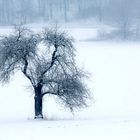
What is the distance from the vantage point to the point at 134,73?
177ft

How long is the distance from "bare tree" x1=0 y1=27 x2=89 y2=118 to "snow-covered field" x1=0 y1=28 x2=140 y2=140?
1.68 meters

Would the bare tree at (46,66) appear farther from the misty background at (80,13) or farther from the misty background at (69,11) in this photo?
the misty background at (69,11)

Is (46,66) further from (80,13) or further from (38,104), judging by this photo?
(80,13)

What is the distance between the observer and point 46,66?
30.2 metres

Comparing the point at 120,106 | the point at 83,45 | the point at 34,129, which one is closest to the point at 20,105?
the point at 120,106

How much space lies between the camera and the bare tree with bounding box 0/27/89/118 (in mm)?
29406

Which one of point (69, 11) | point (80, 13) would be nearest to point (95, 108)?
point (80, 13)

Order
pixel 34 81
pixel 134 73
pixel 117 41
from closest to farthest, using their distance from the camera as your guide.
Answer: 1. pixel 34 81
2. pixel 134 73
3. pixel 117 41

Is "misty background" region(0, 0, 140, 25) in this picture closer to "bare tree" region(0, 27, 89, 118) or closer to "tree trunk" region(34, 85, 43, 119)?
"bare tree" region(0, 27, 89, 118)

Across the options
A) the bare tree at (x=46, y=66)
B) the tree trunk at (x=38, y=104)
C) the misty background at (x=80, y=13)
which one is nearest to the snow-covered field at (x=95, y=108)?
the tree trunk at (x=38, y=104)

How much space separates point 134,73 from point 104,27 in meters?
59.1

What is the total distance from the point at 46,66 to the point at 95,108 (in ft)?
30.2

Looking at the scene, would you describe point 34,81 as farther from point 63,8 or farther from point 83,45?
point 63,8

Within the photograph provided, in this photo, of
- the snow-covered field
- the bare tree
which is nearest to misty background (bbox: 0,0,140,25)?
the snow-covered field
